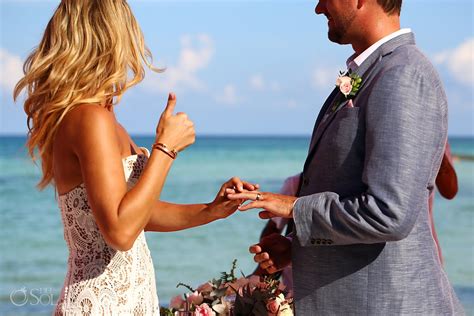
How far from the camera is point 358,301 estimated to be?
121 inches

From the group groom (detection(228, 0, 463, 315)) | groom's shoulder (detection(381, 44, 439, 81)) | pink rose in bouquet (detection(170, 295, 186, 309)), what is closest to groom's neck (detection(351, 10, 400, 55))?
groom (detection(228, 0, 463, 315))

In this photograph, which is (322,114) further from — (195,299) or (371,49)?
(195,299)

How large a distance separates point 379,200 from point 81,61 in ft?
3.69

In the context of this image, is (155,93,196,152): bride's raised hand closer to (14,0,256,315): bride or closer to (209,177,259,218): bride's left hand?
(14,0,256,315): bride

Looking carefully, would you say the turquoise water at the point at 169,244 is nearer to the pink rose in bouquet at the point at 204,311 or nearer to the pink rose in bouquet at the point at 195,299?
the pink rose in bouquet at the point at 195,299

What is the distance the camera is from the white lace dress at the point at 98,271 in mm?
3245

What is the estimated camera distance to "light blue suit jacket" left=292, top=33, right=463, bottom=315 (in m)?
2.94

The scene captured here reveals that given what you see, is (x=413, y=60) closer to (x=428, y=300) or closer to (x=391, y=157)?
(x=391, y=157)

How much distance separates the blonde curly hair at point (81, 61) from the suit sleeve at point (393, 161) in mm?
862

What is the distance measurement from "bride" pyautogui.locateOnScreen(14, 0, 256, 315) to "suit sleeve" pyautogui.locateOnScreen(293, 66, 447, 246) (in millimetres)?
518

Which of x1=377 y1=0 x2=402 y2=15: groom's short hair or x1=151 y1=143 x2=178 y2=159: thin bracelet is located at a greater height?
x1=377 y1=0 x2=402 y2=15: groom's short hair

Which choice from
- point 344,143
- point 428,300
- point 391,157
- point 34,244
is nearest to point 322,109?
point 344,143

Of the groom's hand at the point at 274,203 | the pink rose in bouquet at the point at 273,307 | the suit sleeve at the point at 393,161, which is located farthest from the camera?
the pink rose in bouquet at the point at 273,307

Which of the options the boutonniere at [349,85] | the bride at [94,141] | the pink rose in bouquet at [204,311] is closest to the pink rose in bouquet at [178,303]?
the pink rose in bouquet at [204,311]
